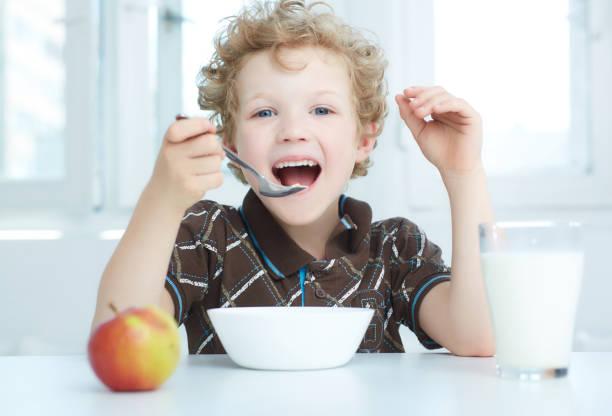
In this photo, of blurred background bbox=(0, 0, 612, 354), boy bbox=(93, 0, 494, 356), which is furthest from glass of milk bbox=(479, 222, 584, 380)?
blurred background bbox=(0, 0, 612, 354)

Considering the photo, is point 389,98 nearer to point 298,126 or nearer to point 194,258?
point 298,126

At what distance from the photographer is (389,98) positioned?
2.09 metres

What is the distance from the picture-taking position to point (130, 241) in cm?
87

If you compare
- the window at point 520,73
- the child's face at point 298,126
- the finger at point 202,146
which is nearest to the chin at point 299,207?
the child's face at point 298,126

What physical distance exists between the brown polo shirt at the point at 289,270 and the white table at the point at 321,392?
36 centimetres

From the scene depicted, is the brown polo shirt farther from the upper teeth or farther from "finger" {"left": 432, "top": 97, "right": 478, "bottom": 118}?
"finger" {"left": 432, "top": 97, "right": 478, "bottom": 118}

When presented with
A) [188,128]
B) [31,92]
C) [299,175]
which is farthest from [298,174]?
[31,92]

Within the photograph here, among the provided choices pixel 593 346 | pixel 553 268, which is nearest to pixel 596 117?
pixel 593 346

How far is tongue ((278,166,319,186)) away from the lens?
118cm

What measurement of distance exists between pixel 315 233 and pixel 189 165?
48 cm

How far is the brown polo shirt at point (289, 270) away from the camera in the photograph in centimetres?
112

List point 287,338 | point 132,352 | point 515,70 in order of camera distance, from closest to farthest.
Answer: point 132,352 < point 287,338 < point 515,70

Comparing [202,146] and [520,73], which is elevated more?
[520,73]

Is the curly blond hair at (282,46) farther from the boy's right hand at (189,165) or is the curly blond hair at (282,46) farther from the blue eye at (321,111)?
the boy's right hand at (189,165)
